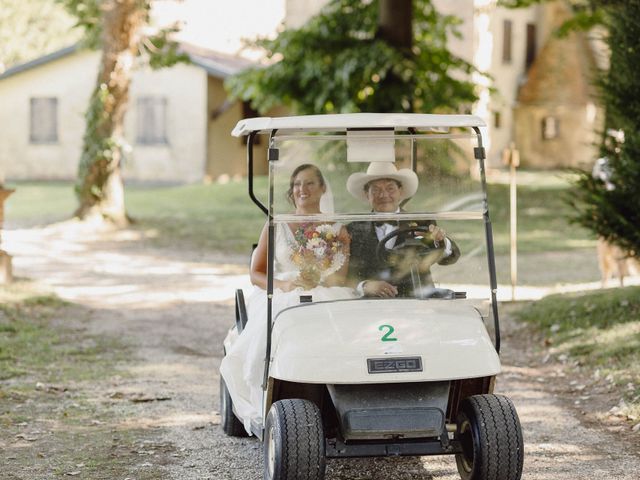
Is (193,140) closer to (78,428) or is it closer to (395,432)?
(78,428)

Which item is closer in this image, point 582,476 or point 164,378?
point 582,476

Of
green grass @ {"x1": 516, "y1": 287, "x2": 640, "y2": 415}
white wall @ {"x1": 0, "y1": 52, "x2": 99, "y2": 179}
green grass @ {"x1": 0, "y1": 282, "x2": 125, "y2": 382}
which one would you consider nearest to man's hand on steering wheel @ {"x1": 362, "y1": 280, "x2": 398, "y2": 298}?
green grass @ {"x1": 516, "y1": 287, "x2": 640, "y2": 415}

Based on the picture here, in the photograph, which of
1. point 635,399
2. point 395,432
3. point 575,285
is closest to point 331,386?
point 395,432

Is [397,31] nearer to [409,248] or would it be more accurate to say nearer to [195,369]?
[195,369]

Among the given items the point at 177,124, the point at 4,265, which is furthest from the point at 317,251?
the point at 177,124

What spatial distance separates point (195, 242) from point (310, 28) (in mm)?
4263

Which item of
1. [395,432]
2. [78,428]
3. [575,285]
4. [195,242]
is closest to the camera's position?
[395,432]

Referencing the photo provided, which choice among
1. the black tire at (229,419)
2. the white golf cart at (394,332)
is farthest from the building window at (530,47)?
the white golf cart at (394,332)

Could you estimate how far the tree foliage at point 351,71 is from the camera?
1936 centimetres

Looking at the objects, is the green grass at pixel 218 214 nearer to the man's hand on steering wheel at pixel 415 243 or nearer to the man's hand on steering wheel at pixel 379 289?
the man's hand on steering wheel at pixel 415 243

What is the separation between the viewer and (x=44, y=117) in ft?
113

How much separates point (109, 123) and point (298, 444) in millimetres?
15702

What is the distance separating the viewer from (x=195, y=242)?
19.3 m

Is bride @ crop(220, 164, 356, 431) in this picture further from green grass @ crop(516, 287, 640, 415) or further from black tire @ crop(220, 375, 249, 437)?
green grass @ crop(516, 287, 640, 415)
